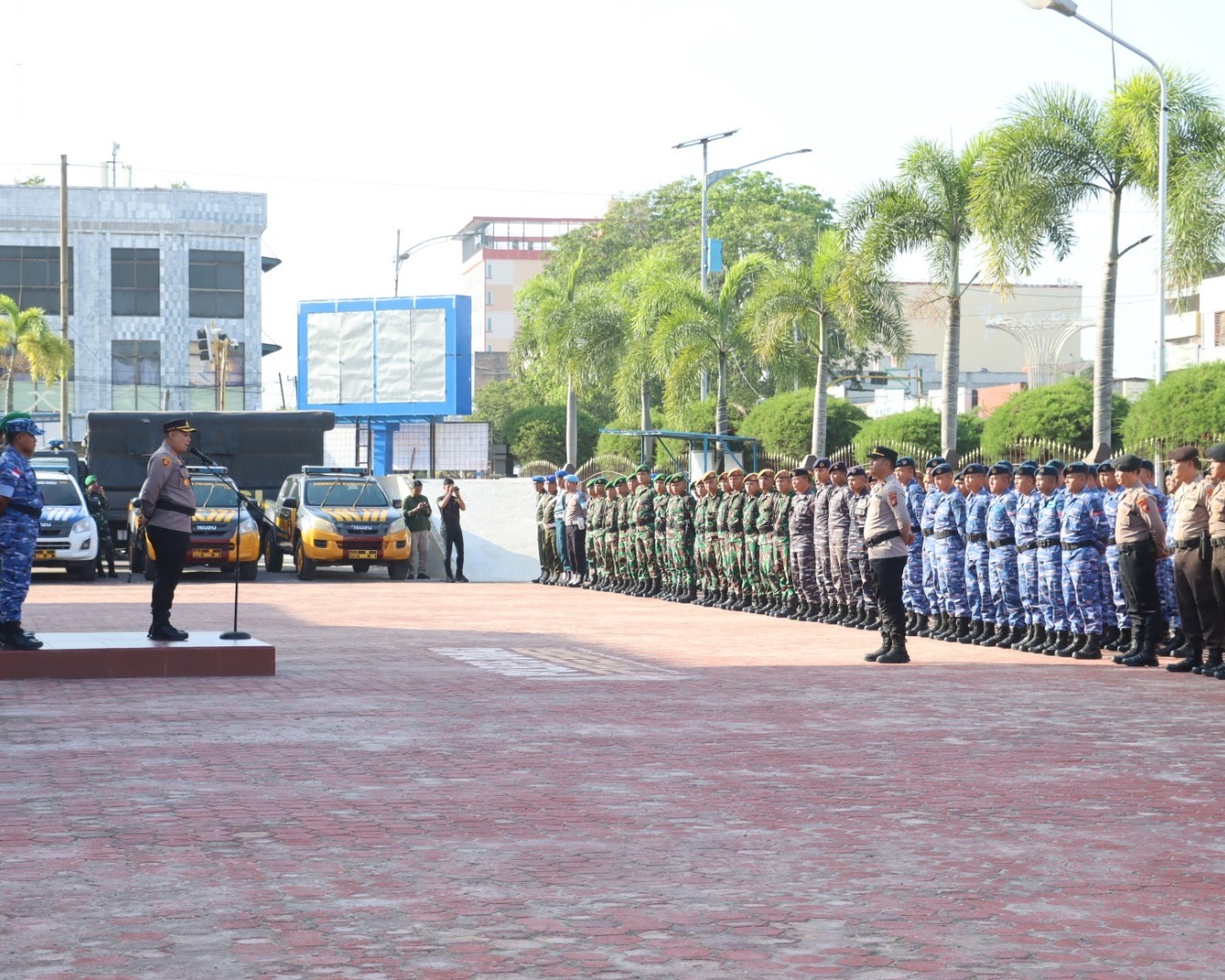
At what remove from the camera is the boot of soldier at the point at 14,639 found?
44.5 ft

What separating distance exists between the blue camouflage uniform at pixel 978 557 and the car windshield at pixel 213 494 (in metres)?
15.1

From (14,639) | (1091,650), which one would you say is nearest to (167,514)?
(14,639)

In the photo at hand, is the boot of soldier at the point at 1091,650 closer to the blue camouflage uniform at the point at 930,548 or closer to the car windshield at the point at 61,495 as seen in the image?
the blue camouflage uniform at the point at 930,548

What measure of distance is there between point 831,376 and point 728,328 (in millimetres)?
26490

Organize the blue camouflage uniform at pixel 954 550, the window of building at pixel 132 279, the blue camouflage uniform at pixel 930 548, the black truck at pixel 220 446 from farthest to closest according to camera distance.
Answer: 1. the window of building at pixel 132 279
2. the black truck at pixel 220 446
3. the blue camouflage uniform at pixel 930 548
4. the blue camouflage uniform at pixel 954 550

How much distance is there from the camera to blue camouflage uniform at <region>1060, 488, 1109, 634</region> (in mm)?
16266

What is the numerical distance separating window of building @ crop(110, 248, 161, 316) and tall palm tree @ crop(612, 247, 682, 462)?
23667mm

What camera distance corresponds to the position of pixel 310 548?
30281mm

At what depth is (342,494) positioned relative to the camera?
31.2 metres

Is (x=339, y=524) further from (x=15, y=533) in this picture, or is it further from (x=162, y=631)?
(x=15, y=533)

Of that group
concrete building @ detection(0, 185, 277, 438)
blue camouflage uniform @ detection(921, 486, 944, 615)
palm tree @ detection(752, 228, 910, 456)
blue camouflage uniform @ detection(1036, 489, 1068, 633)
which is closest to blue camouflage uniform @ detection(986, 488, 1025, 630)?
blue camouflage uniform @ detection(1036, 489, 1068, 633)

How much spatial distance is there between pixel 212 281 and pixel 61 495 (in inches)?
1662

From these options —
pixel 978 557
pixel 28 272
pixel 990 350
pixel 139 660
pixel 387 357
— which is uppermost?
pixel 28 272

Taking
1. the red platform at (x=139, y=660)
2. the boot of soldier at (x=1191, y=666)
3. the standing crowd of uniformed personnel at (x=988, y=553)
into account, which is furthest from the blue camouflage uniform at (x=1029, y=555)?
the red platform at (x=139, y=660)
